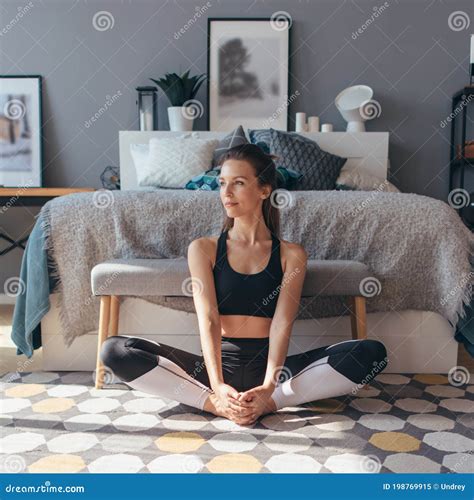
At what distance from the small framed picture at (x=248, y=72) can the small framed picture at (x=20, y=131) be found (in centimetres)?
112

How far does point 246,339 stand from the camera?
181 centimetres

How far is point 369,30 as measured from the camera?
12.9ft

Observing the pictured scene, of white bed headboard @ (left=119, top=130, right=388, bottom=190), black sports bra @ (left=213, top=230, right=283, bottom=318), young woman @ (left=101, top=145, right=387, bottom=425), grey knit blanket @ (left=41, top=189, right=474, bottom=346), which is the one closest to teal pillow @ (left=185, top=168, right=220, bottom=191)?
grey knit blanket @ (left=41, top=189, right=474, bottom=346)

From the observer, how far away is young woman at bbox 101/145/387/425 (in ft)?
5.60

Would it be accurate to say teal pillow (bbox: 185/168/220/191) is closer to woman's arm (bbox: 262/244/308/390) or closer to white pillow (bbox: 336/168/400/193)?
woman's arm (bbox: 262/244/308/390)

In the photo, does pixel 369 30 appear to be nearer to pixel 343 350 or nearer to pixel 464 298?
pixel 464 298

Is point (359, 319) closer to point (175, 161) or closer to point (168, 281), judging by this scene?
point (168, 281)

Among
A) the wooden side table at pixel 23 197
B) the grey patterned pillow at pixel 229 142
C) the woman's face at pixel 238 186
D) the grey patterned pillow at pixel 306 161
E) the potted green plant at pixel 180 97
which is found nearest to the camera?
the woman's face at pixel 238 186

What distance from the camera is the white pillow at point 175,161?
341cm

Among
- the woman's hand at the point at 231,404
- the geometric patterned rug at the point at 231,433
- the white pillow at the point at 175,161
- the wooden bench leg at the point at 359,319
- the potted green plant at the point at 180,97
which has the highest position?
the potted green plant at the point at 180,97

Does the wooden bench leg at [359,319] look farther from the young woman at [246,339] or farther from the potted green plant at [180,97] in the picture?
the potted green plant at [180,97]

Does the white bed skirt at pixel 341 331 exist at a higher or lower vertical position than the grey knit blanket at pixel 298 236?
lower

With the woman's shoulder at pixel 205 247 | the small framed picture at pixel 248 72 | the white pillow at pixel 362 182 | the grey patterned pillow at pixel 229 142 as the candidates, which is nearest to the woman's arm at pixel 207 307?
the woman's shoulder at pixel 205 247
